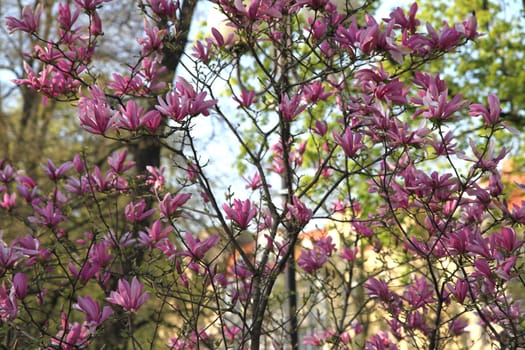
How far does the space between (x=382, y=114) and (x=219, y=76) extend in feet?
2.82

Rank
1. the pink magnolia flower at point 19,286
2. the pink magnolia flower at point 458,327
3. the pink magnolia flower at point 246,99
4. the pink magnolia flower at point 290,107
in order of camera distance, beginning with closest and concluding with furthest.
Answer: the pink magnolia flower at point 19,286 → the pink magnolia flower at point 290,107 → the pink magnolia flower at point 246,99 → the pink magnolia flower at point 458,327

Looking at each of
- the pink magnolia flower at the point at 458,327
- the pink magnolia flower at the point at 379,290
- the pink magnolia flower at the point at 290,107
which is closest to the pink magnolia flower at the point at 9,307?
the pink magnolia flower at the point at 290,107

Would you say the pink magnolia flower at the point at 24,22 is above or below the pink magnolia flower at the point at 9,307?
above

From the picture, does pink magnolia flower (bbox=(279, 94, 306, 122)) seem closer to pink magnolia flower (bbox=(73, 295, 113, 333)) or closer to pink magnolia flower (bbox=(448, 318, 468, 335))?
pink magnolia flower (bbox=(73, 295, 113, 333))

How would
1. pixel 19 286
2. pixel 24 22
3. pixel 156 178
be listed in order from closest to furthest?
pixel 19 286
pixel 24 22
pixel 156 178

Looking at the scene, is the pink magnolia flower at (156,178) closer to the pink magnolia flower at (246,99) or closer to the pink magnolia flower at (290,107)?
the pink magnolia flower at (246,99)

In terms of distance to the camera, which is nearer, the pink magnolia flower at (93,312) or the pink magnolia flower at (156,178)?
the pink magnolia flower at (93,312)

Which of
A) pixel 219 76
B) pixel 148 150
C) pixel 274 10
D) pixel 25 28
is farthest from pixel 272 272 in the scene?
pixel 148 150

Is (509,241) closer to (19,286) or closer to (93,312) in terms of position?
(93,312)

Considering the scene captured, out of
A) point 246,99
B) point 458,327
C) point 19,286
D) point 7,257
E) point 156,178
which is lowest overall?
point 19,286

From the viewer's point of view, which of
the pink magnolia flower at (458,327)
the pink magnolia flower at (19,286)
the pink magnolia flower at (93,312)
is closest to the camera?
the pink magnolia flower at (93,312)

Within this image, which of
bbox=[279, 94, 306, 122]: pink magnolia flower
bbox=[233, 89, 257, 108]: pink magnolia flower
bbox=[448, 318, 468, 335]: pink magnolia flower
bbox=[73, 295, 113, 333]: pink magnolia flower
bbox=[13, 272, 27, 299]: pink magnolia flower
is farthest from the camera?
bbox=[448, 318, 468, 335]: pink magnolia flower

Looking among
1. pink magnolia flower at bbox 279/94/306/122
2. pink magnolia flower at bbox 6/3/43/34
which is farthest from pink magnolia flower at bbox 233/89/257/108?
pink magnolia flower at bbox 6/3/43/34

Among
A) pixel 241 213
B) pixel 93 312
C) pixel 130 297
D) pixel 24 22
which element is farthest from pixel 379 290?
pixel 24 22
